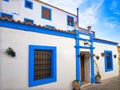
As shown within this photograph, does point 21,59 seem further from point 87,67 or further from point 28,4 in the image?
point 28,4

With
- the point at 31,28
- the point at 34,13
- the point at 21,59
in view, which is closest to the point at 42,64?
the point at 21,59

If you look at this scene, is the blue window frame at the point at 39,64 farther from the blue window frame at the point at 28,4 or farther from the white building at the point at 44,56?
the blue window frame at the point at 28,4

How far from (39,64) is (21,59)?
1.34 m

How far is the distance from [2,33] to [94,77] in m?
8.58

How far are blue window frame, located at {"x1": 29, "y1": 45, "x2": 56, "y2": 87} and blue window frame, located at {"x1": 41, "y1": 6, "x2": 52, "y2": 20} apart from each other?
12.7m

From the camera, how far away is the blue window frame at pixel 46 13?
19.9m

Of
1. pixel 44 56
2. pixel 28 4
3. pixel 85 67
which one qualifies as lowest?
pixel 85 67

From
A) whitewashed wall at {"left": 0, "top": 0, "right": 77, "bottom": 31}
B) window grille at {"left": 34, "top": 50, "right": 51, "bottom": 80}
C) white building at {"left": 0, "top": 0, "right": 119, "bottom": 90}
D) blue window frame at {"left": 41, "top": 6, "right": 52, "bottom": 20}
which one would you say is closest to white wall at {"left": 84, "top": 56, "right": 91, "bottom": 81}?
white building at {"left": 0, "top": 0, "right": 119, "bottom": 90}

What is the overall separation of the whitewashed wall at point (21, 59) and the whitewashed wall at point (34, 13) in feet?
32.9

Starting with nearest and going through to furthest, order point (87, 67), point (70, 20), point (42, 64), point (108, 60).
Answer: point (42, 64)
point (87, 67)
point (108, 60)
point (70, 20)

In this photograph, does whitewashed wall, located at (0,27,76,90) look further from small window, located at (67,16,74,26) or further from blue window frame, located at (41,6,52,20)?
small window, located at (67,16,74,26)

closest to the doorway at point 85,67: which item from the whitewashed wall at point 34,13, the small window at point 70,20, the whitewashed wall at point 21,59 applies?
the whitewashed wall at point 21,59

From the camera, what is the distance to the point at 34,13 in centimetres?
1889

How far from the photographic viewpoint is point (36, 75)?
7.45 meters
